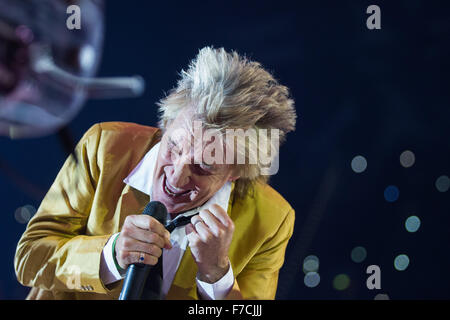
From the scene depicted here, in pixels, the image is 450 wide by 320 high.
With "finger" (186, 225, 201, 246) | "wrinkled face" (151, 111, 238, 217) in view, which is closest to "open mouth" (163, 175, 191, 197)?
"wrinkled face" (151, 111, 238, 217)

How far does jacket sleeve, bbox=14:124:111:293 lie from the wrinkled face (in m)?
0.14

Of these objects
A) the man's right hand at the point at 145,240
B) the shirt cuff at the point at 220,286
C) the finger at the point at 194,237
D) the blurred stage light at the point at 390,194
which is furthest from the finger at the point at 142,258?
the blurred stage light at the point at 390,194

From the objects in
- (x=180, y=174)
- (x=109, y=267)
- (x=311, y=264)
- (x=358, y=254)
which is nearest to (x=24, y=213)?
(x=109, y=267)

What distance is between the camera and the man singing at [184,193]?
91cm

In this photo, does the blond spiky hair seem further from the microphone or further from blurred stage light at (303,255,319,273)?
blurred stage light at (303,255,319,273)

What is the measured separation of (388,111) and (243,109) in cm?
49

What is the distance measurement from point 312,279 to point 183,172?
0.56m

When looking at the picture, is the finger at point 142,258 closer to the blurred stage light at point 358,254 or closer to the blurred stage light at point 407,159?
the blurred stage light at point 358,254

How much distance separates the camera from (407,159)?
1227mm

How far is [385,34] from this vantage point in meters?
1.17

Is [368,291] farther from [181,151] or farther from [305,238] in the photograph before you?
[181,151]

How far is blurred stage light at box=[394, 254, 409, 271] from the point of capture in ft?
4.04

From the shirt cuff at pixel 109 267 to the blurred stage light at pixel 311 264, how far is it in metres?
0.54
